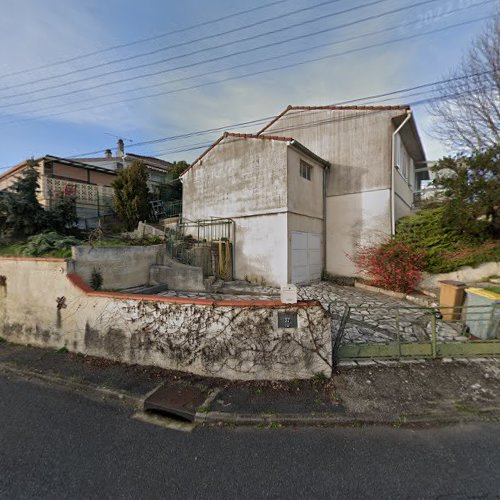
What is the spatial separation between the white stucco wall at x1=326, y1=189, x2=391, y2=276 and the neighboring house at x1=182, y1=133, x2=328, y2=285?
533 millimetres

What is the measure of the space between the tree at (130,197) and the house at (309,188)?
2893mm

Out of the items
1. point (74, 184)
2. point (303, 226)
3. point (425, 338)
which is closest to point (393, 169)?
point (303, 226)

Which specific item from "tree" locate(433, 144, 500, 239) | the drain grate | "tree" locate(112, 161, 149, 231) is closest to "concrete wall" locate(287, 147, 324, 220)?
"tree" locate(433, 144, 500, 239)

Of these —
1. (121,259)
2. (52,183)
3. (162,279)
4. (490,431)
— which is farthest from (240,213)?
(52,183)

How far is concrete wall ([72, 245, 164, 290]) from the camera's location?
19.1ft

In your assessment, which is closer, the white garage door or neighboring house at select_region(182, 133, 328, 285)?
neighboring house at select_region(182, 133, 328, 285)

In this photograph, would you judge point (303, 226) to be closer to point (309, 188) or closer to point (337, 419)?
point (309, 188)

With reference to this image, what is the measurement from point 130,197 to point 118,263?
7.14m

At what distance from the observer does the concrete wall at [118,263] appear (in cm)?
581

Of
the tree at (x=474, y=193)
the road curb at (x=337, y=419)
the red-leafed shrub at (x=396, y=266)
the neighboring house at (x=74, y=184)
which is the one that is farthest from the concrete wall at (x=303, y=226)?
the neighboring house at (x=74, y=184)

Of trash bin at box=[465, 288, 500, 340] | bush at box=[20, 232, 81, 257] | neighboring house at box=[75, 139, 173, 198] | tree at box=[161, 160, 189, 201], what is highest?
neighboring house at box=[75, 139, 173, 198]

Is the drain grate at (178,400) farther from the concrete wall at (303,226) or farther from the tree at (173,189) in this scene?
the tree at (173,189)

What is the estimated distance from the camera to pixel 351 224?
34.7 ft

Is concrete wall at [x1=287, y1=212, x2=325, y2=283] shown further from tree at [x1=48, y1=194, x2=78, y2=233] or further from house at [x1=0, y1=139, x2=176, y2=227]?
house at [x1=0, y1=139, x2=176, y2=227]
